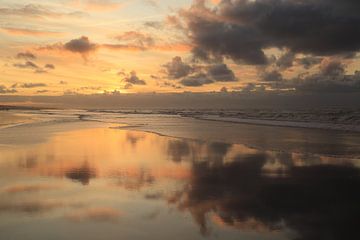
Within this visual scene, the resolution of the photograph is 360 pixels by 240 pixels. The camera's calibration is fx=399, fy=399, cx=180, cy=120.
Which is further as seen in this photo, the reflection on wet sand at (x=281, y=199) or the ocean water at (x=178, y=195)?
the reflection on wet sand at (x=281, y=199)

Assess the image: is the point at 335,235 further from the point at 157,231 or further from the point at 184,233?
the point at 157,231

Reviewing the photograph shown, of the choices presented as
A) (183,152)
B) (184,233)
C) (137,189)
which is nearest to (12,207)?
(137,189)

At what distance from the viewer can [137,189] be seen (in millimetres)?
12406

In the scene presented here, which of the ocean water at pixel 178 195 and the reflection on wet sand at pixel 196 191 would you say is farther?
the reflection on wet sand at pixel 196 191

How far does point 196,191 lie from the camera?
1220 cm

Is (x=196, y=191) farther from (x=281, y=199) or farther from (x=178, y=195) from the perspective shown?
(x=281, y=199)

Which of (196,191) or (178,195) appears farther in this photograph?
(196,191)

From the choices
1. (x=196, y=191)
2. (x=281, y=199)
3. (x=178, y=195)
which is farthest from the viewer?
(x=196, y=191)

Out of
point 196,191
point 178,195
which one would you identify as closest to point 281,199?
point 196,191

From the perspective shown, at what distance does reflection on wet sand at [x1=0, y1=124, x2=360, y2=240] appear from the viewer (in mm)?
9085

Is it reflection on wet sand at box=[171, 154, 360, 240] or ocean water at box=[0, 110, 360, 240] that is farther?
reflection on wet sand at box=[171, 154, 360, 240]

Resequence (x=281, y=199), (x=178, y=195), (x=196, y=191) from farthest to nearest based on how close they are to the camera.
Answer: (x=196, y=191), (x=178, y=195), (x=281, y=199)

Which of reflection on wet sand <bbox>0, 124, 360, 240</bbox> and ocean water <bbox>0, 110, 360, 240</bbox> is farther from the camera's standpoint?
reflection on wet sand <bbox>0, 124, 360, 240</bbox>

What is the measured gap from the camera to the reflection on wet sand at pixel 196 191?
9085mm
